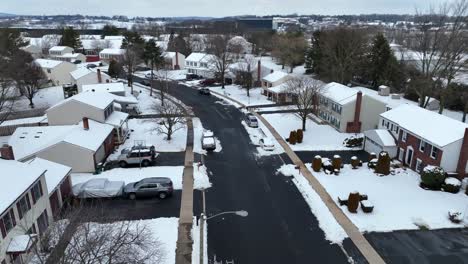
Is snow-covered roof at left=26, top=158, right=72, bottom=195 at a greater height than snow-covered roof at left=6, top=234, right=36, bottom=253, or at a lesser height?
greater

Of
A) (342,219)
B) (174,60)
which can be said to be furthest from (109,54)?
(342,219)

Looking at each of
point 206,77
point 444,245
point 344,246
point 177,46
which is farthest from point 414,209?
point 177,46

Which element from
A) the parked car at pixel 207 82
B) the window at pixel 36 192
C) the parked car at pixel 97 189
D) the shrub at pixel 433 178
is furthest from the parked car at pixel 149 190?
the parked car at pixel 207 82

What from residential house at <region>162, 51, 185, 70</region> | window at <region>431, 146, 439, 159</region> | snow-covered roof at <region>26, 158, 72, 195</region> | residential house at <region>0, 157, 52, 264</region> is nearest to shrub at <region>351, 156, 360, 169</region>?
window at <region>431, 146, 439, 159</region>

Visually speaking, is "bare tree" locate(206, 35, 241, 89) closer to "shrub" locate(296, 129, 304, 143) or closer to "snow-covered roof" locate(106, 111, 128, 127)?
"snow-covered roof" locate(106, 111, 128, 127)

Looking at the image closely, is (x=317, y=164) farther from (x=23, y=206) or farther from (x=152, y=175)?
(x=23, y=206)

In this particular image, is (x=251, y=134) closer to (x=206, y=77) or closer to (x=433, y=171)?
(x=433, y=171)

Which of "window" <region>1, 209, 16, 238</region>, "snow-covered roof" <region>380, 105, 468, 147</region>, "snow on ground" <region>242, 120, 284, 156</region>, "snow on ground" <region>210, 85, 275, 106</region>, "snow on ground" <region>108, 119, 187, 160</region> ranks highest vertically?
"snow-covered roof" <region>380, 105, 468, 147</region>
